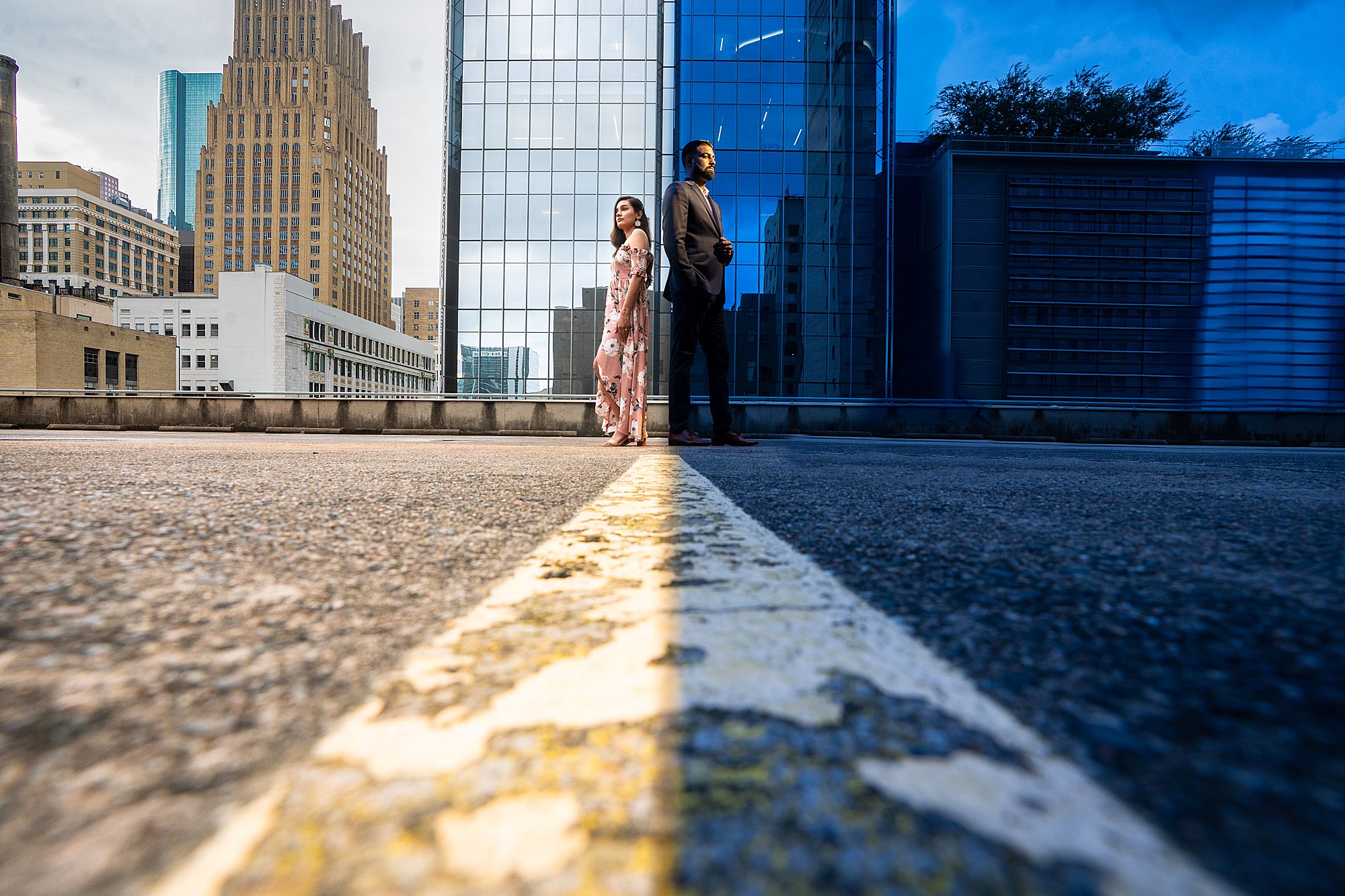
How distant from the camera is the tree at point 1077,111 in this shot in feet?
88.8

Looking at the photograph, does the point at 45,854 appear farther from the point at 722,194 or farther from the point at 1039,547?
the point at 722,194

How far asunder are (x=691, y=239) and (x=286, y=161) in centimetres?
12066

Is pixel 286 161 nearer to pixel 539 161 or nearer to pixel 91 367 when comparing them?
pixel 91 367

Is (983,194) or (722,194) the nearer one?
(983,194)

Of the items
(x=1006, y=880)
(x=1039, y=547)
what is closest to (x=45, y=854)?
(x=1006, y=880)

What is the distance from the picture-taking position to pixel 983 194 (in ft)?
73.7

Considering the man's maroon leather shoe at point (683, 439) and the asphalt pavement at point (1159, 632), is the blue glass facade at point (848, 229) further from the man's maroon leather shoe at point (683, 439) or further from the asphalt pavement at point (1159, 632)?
the asphalt pavement at point (1159, 632)

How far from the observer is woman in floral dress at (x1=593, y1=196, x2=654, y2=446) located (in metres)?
5.93

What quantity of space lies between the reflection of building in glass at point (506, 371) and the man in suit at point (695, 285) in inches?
722

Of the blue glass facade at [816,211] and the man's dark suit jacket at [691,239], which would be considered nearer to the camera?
the man's dark suit jacket at [691,239]

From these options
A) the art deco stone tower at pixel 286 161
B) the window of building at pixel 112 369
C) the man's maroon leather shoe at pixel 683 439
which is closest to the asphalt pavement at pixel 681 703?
the man's maroon leather shoe at pixel 683 439

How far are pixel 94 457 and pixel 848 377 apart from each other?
2235 centimetres

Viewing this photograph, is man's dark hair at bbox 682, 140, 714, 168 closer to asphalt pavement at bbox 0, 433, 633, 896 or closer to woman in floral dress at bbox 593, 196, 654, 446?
woman in floral dress at bbox 593, 196, 654, 446

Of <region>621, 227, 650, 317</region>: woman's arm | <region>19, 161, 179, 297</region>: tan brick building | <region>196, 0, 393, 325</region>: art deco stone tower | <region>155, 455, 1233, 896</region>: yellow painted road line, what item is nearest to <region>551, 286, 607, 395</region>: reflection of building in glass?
<region>621, 227, 650, 317</region>: woman's arm
